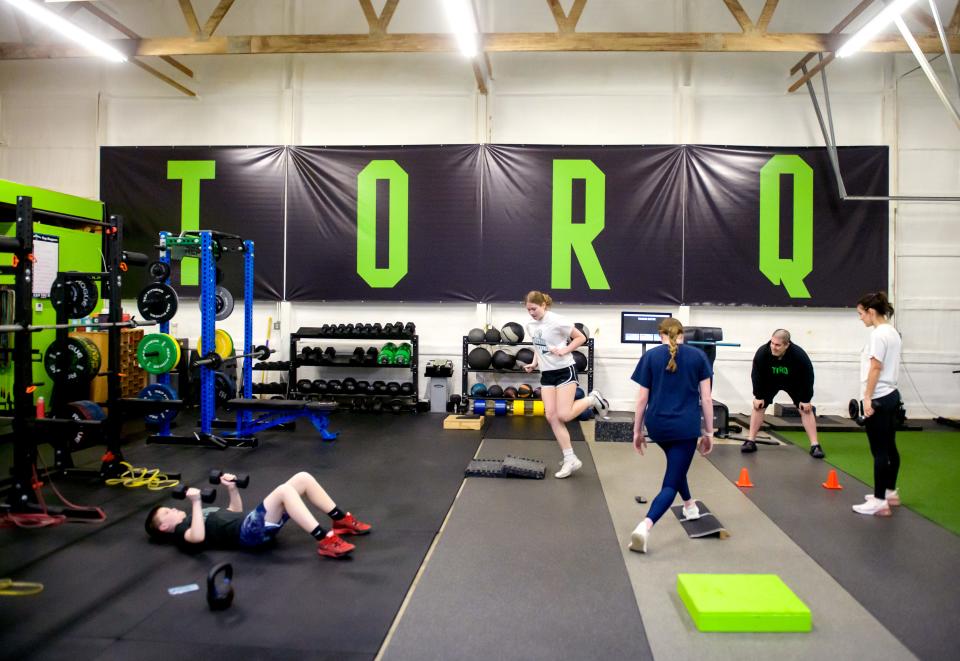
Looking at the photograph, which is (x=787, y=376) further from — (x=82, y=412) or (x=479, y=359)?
(x=82, y=412)

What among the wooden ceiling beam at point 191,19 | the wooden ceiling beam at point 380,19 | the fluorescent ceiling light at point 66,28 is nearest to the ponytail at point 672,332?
the wooden ceiling beam at point 380,19

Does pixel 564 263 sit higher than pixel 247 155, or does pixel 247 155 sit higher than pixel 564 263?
pixel 247 155

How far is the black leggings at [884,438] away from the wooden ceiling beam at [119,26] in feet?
24.1

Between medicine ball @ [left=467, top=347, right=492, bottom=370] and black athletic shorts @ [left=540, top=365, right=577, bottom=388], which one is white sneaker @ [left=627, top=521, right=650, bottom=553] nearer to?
black athletic shorts @ [left=540, top=365, right=577, bottom=388]

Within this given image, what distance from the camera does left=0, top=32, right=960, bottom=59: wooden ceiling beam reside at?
6.06 m

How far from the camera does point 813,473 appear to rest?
484cm

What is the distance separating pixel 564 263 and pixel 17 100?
746 centimetres

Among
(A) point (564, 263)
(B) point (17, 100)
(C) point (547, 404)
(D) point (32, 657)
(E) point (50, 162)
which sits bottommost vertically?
(D) point (32, 657)

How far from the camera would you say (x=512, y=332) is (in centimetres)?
718

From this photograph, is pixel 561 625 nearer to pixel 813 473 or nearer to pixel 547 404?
pixel 547 404

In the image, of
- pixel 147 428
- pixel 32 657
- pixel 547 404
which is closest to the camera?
pixel 32 657

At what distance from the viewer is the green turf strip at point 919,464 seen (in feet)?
13.1

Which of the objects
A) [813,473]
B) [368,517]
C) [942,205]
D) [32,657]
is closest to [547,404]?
[368,517]

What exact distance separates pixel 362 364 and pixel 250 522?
442cm
